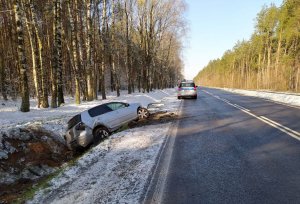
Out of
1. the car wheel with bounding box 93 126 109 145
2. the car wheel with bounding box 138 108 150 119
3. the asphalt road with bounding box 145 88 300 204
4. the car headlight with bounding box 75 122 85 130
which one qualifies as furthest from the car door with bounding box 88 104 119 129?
the asphalt road with bounding box 145 88 300 204

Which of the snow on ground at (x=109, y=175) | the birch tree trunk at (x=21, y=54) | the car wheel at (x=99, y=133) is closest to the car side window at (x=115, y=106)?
the car wheel at (x=99, y=133)

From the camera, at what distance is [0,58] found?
915 inches

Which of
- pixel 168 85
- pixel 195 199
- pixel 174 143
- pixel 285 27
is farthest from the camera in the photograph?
pixel 168 85

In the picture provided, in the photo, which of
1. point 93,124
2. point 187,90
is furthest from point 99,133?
point 187,90

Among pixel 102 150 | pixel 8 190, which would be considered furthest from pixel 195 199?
pixel 8 190

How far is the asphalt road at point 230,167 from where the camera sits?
4297 mm

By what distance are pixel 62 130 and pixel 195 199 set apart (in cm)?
931

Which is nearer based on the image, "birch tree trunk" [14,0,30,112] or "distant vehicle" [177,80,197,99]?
"birch tree trunk" [14,0,30,112]

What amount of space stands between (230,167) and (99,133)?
19.3ft

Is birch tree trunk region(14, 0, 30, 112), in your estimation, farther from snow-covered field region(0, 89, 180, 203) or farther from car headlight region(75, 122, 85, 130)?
snow-covered field region(0, 89, 180, 203)

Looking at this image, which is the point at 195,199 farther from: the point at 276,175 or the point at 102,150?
the point at 102,150

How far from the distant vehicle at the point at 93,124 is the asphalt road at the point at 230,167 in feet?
9.64

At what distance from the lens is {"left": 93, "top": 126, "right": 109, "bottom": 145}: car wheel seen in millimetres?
10049

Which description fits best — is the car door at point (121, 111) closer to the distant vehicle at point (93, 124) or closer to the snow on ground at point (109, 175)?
the distant vehicle at point (93, 124)
